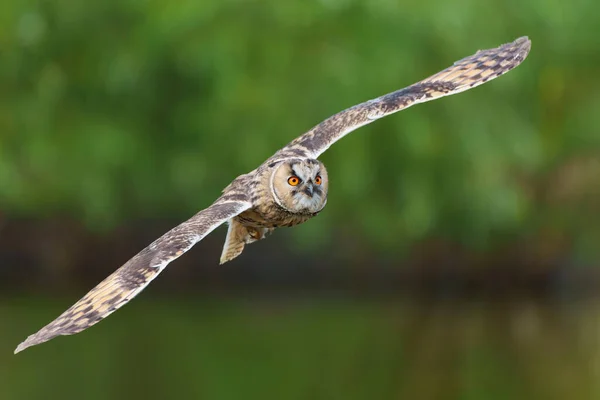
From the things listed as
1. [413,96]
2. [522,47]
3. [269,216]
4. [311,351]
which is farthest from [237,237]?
[311,351]

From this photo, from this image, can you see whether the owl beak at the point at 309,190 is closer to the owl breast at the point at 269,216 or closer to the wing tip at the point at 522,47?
the owl breast at the point at 269,216

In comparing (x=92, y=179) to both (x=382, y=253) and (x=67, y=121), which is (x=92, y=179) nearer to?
(x=67, y=121)

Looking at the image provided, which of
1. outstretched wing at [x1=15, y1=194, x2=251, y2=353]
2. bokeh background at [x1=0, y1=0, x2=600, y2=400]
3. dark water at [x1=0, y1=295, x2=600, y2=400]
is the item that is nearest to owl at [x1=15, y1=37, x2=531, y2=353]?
outstretched wing at [x1=15, y1=194, x2=251, y2=353]

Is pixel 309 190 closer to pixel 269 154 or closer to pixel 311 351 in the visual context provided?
pixel 269 154

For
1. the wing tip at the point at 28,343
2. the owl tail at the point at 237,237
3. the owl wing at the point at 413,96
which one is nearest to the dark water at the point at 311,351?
the owl tail at the point at 237,237

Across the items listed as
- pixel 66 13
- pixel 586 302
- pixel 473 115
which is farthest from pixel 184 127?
pixel 586 302


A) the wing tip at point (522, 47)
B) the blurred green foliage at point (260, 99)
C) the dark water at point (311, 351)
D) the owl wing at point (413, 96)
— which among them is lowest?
the dark water at point (311, 351)

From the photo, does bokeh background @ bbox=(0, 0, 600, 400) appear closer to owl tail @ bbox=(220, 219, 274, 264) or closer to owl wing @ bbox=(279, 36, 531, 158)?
owl wing @ bbox=(279, 36, 531, 158)
